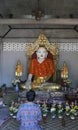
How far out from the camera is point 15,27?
29.2 ft

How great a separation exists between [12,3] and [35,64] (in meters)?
2.02

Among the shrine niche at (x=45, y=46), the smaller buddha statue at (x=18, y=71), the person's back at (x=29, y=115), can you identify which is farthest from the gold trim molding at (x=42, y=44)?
the person's back at (x=29, y=115)

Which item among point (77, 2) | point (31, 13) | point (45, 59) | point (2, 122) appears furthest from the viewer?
point (45, 59)

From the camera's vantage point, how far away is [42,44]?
863 centimetres

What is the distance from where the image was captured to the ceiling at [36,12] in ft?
24.2

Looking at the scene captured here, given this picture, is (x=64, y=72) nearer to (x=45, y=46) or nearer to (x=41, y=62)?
(x=41, y=62)

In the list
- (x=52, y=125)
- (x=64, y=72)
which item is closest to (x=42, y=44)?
(x=64, y=72)

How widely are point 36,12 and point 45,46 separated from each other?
193 cm

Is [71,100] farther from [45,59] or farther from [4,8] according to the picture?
[4,8]

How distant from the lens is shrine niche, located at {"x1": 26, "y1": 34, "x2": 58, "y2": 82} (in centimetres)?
863

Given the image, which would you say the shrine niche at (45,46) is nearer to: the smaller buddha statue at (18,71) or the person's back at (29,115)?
the smaller buddha statue at (18,71)

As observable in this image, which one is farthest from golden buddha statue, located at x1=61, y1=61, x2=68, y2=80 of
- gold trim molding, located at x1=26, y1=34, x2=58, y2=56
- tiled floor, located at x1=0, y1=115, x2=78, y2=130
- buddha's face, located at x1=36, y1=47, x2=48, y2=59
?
tiled floor, located at x1=0, y1=115, x2=78, y2=130

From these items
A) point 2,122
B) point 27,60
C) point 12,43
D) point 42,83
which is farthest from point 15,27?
point 2,122

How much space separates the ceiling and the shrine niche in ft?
1.71
